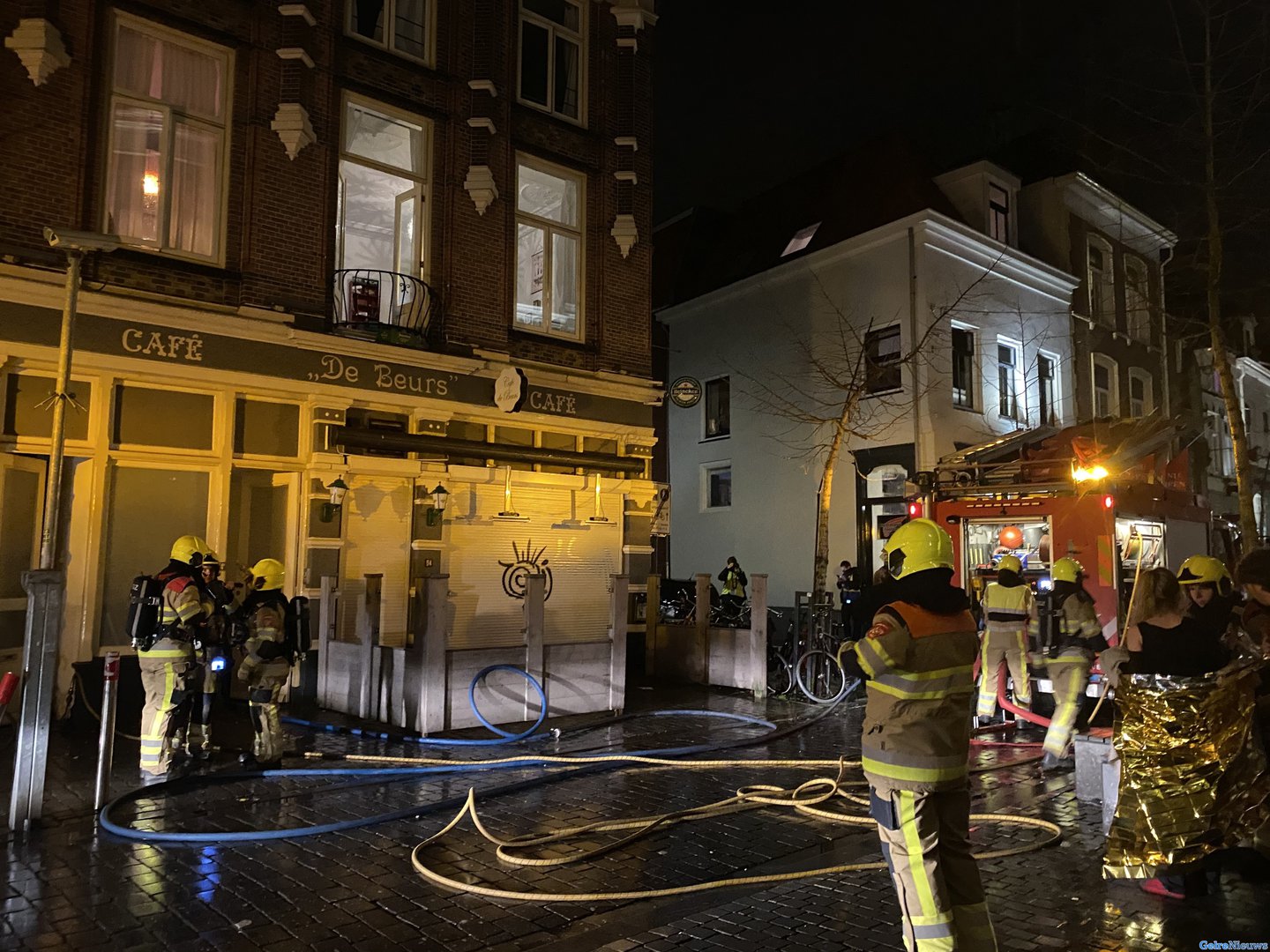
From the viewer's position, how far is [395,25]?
13.1 m

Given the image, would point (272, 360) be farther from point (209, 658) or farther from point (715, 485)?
point (715, 485)

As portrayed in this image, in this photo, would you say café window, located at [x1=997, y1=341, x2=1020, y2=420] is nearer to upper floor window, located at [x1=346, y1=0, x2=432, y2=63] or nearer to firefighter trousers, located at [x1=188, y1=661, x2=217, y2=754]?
upper floor window, located at [x1=346, y1=0, x2=432, y2=63]

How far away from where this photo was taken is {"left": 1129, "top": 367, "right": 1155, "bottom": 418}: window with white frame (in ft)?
81.2

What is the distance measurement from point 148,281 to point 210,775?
241 inches

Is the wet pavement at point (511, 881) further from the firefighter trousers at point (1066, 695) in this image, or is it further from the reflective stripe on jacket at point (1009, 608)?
the reflective stripe on jacket at point (1009, 608)

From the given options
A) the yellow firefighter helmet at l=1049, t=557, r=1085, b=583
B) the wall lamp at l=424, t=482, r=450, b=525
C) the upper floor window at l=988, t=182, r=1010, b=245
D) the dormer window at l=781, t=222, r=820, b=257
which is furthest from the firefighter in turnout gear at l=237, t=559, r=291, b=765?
the upper floor window at l=988, t=182, r=1010, b=245

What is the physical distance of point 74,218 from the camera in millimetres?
10047

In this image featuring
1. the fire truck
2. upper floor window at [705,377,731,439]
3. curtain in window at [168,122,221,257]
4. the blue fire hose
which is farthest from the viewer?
upper floor window at [705,377,731,439]

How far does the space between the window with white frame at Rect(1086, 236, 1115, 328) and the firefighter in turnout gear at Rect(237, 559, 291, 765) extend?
72.2 ft

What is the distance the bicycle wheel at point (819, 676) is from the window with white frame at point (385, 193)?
775 centimetres

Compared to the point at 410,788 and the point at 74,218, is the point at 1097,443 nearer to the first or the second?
the point at 410,788

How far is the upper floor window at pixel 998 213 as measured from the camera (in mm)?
20766

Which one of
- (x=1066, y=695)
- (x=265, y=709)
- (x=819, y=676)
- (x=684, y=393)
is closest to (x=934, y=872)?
(x=1066, y=695)

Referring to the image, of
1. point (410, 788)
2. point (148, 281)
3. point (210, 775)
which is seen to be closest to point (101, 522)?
point (148, 281)
